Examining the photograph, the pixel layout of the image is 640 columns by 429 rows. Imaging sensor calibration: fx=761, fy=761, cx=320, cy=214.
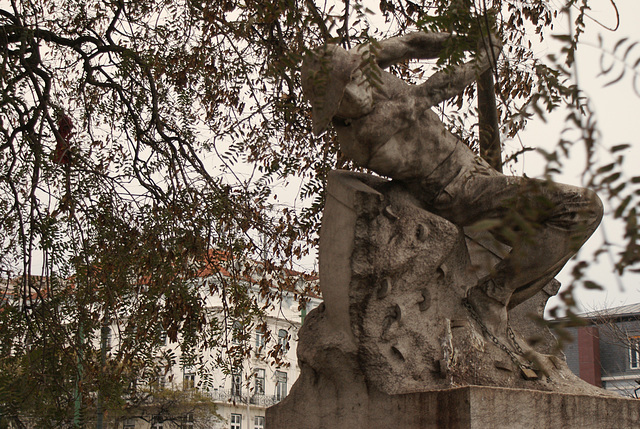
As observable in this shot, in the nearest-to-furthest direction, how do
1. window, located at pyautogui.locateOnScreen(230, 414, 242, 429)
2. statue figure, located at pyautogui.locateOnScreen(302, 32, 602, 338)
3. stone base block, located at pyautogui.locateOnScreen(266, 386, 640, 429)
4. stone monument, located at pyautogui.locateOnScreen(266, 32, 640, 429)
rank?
1. stone base block, located at pyautogui.locateOnScreen(266, 386, 640, 429)
2. stone monument, located at pyautogui.locateOnScreen(266, 32, 640, 429)
3. statue figure, located at pyautogui.locateOnScreen(302, 32, 602, 338)
4. window, located at pyautogui.locateOnScreen(230, 414, 242, 429)

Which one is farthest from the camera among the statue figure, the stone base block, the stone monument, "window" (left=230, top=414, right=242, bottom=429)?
"window" (left=230, top=414, right=242, bottom=429)

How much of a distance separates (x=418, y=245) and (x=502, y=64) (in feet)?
13.5

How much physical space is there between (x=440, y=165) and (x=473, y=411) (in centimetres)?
143

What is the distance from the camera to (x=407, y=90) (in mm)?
4047

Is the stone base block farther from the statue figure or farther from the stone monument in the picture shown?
the statue figure

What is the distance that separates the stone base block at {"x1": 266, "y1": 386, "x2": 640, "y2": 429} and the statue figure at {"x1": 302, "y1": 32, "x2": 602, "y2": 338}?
0.61 m

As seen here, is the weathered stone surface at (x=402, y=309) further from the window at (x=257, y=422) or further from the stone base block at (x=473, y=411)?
the window at (x=257, y=422)

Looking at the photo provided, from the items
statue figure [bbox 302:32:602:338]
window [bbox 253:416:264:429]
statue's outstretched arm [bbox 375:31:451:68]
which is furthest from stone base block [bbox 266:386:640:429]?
window [bbox 253:416:264:429]

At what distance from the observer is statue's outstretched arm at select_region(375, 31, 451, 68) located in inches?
159

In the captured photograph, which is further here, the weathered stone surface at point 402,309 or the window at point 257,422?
the window at point 257,422

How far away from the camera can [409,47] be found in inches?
165

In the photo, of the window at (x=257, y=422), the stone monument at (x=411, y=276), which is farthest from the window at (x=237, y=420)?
the stone monument at (x=411, y=276)

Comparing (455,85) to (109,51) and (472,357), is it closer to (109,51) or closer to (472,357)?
(472,357)

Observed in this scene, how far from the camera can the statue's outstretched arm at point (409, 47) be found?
404cm
